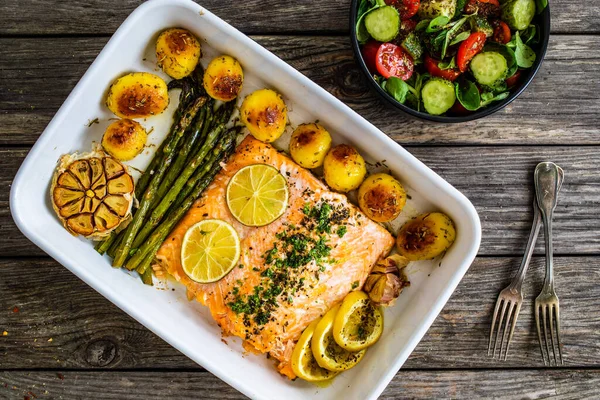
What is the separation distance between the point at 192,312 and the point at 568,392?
217cm

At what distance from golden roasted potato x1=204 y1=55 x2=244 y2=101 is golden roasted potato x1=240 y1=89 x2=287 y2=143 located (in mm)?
88

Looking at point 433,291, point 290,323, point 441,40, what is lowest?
point 290,323

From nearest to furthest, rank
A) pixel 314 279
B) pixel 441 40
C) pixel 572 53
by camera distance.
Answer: pixel 441 40, pixel 314 279, pixel 572 53

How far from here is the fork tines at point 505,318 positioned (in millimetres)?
2801

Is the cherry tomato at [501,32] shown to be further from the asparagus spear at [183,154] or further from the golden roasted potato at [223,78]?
the asparagus spear at [183,154]

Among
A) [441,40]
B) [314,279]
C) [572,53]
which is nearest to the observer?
[441,40]

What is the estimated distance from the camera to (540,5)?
2445 millimetres

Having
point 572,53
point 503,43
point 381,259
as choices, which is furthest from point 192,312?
point 572,53

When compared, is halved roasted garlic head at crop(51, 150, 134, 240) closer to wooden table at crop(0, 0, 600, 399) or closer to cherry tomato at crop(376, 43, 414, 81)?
wooden table at crop(0, 0, 600, 399)

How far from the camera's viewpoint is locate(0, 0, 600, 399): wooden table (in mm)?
2764

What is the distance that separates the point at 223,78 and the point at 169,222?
810 mm

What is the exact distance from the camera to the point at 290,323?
264cm

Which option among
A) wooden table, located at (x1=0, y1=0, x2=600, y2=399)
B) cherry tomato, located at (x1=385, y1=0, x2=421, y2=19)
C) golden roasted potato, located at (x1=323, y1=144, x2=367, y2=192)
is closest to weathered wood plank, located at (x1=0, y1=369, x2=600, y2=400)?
wooden table, located at (x1=0, y1=0, x2=600, y2=399)

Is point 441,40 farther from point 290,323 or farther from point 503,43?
point 290,323
